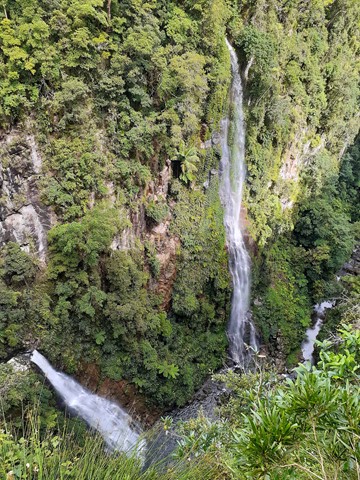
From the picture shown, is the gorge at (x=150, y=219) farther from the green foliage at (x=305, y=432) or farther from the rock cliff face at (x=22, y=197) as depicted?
the green foliage at (x=305, y=432)

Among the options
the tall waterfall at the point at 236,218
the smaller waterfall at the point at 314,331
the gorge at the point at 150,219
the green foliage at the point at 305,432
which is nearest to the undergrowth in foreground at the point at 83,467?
the gorge at the point at 150,219

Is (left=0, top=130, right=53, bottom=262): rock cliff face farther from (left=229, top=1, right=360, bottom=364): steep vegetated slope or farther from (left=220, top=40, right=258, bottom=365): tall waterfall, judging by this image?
(left=229, top=1, right=360, bottom=364): steep vegetated slope

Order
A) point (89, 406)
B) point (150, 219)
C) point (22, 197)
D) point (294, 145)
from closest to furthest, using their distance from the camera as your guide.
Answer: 1. point (22, 197)
2. point (89, 406)
3. point (150, 219)
4. point (294, 145)

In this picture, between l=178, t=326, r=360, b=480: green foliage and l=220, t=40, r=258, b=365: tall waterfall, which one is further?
l=220, t=40, r=258, b=365: tall waterfall

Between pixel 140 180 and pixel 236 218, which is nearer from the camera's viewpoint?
→ pixel 140 180

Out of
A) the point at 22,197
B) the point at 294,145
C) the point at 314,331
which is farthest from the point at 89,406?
the point at 294,145

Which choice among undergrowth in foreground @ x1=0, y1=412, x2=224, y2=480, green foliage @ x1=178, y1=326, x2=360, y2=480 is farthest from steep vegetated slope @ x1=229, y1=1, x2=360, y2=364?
green foliage @ x1=178, y1=326, x2=360, y2=480

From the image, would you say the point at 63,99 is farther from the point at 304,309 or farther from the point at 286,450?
the point at 304,309

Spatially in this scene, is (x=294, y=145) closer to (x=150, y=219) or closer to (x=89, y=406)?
(x=150, y=219)
